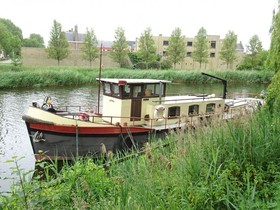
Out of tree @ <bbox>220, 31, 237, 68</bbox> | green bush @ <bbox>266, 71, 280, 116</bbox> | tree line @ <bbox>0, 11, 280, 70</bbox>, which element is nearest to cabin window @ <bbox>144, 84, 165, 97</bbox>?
green bush @ <bbox>266, 71, 280, 116</bbox>

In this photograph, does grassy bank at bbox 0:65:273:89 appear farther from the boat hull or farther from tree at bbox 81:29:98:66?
the boat hull

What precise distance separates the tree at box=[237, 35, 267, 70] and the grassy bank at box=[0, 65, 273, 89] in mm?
8446

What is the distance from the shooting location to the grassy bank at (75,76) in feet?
105

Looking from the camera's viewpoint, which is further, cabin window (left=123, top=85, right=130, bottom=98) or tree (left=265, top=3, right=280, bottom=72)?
cabin window (left=123, top=85, right=130, bottom=98)

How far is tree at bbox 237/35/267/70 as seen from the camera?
53.1 metres

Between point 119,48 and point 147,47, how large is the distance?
5.34 m

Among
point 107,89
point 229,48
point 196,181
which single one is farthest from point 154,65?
point 196,181

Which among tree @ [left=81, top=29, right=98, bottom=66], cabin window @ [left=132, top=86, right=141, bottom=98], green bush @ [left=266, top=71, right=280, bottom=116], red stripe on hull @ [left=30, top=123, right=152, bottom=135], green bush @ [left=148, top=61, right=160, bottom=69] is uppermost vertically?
tree @ [left=81, top=29, right=98, bottom=66]

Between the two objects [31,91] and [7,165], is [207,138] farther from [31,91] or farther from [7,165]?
[31,91]

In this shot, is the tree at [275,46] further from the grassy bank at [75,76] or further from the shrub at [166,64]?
the shrub at [166,64]

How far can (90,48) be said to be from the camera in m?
46.7

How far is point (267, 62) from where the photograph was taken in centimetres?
727

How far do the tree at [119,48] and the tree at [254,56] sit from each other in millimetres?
21878

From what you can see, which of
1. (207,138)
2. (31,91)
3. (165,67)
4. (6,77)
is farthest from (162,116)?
(165,67)
